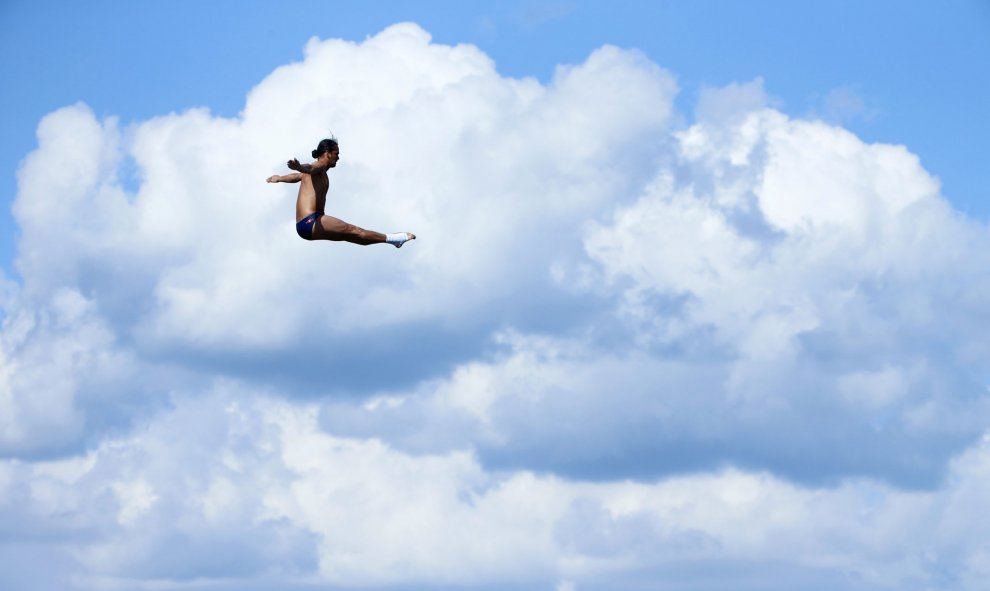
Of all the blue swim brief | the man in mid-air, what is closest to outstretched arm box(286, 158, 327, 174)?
the man in mid-air

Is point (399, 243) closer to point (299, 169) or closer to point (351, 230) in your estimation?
Result: point (351, 230)

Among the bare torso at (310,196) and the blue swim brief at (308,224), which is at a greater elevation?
the bare torso at (310,196)

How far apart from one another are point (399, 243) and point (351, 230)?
191 centimetres

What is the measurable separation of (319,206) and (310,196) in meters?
0.47

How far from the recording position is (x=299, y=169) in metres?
46.7

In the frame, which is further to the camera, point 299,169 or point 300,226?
point 300,226

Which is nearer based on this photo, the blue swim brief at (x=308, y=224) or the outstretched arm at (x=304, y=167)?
the outstretched arm at (x=304, y=167)

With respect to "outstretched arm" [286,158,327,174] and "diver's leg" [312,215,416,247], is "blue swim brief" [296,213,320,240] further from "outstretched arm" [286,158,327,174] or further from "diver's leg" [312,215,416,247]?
"outstretched arm" [286,158,327,174]

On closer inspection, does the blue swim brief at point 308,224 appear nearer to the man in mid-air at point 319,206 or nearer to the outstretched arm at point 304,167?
the man in mid-air at point 319,206

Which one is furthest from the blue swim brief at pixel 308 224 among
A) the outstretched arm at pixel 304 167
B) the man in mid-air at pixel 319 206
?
the outstretched arm at pixel 304 167

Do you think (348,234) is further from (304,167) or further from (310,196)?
(304,167)

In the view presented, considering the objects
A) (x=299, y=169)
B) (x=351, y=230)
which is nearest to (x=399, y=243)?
(x=351, y=230)

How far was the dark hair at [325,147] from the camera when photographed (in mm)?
50031

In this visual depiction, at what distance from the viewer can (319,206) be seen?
5103 cm
